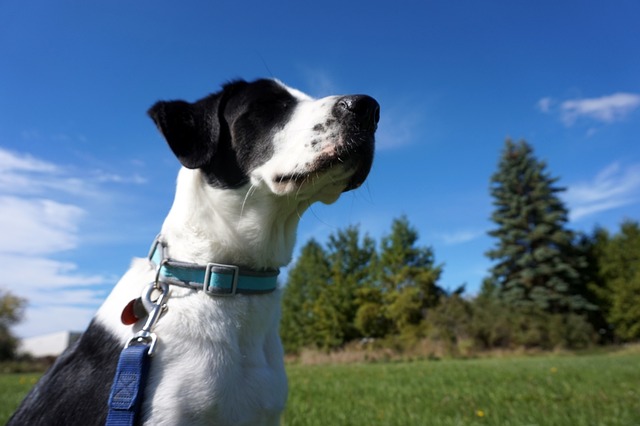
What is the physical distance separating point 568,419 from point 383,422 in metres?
1.71

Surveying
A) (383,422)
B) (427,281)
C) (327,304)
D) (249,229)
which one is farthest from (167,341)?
(327,304)

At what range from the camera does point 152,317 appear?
6.52 ft

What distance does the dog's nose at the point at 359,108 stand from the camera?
2.41 m

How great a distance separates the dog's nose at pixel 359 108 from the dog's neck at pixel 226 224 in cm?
56

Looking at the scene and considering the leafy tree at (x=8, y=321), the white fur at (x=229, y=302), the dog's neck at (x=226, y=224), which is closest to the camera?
the white fur at (x=229, y=302)

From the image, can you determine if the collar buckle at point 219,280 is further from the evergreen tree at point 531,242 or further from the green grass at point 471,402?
the evergreen tree at point 531,242

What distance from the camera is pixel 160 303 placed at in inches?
81.0

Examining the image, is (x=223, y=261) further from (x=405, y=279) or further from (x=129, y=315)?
(x=405, y=279)

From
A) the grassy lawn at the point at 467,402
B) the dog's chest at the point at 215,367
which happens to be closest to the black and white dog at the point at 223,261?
the dog's chest at the point at 215,367

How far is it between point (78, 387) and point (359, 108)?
1.89m

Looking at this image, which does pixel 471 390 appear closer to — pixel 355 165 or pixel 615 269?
pixel 355 165

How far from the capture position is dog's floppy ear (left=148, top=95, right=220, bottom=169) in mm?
2424

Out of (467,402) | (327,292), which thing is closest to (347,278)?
(327,292)

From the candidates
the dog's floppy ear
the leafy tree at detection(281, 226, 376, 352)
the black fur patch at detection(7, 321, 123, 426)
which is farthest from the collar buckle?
the leafy tree at detection(281, 226, 376, 352)
